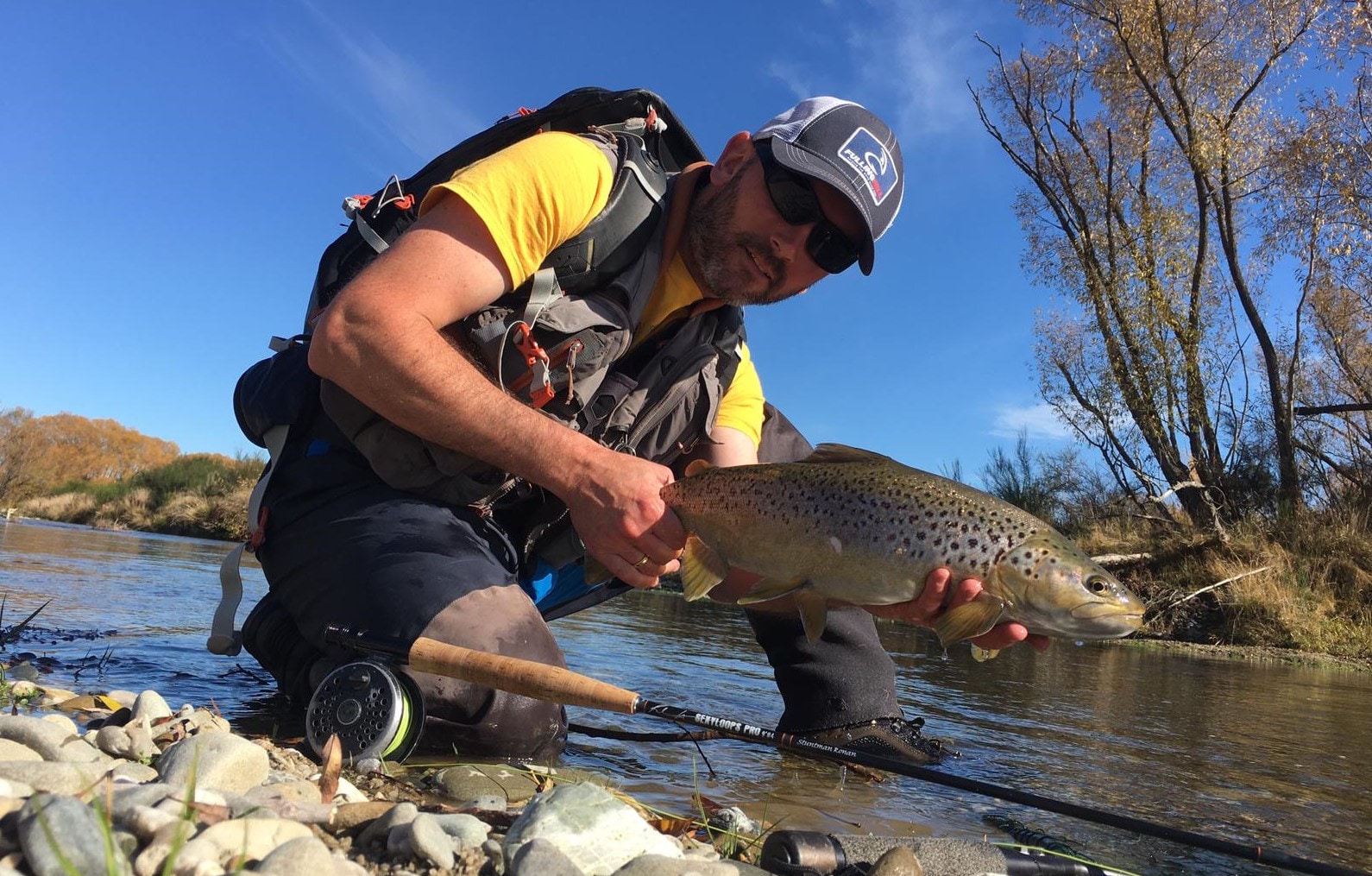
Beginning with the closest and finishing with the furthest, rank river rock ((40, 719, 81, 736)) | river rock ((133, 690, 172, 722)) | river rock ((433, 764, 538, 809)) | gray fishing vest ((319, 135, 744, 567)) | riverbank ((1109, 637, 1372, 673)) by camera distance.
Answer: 1. river rock ((40, 719, 81, 736))
2. river rock ((433, 764, 538, 809))
3. river rock ((133, 690, 172, 722))
4. gray fishing vest ((319, 135, 744, 567))
5. riverbank ((1109, 637, 1372, 673))

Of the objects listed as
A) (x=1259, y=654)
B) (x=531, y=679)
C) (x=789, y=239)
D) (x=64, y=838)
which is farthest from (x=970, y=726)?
(x=1259, y=654)

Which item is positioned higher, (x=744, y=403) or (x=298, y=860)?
(x=744, y=403)

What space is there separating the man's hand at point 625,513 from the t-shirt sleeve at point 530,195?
2.80ft

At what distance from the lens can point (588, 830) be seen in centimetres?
181

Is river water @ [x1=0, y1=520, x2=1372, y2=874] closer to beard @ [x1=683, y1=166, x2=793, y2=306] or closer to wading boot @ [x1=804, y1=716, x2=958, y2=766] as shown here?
wading boot @ [x1=804, y1=716, x2=958, y2=766]

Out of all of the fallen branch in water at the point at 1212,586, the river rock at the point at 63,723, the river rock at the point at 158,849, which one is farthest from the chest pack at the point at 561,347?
the fallen branch in water at the point at 1212,586

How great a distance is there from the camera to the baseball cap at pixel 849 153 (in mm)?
3713

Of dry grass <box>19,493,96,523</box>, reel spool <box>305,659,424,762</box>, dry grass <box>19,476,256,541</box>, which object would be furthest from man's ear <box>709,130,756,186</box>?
dry grass <box>19,493,96,523</box>

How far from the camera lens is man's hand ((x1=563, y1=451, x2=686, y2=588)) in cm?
304

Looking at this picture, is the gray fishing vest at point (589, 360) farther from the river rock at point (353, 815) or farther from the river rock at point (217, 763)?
the river rock at point (353, 815)

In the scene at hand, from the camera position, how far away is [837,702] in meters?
3.75

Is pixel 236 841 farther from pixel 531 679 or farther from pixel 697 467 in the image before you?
pixel 697 467

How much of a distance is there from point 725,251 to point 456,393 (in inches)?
52.7

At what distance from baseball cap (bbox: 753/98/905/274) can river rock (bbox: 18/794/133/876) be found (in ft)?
10.3
